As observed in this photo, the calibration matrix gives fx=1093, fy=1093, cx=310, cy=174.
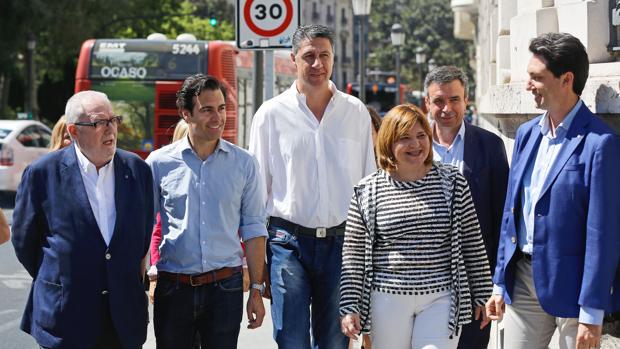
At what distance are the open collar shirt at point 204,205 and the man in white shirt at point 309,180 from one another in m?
0.31

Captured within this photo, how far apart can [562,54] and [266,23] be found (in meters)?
4.96

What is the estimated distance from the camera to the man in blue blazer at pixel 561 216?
165 inches

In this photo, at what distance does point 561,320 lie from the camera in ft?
14.6

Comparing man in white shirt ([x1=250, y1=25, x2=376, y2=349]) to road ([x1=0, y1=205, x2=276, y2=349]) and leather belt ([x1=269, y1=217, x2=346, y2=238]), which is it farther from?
road ([x1=0, y1=205, x2=276, y2=349])

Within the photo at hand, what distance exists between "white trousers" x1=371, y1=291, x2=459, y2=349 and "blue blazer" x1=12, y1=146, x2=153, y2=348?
3.47 feet

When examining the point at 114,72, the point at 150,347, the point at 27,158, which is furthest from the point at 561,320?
the point at 27,158

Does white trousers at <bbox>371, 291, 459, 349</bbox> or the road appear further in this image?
the road

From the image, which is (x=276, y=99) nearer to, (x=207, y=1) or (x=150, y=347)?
(x=150, y=347)

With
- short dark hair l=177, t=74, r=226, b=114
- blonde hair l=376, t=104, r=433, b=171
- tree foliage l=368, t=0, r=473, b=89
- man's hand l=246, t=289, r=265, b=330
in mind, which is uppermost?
tree foliage l=368, t=0, r=473, b=89

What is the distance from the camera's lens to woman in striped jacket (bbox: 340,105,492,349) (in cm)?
465

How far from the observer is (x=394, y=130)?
15.6 ft

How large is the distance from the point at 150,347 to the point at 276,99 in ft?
10.6

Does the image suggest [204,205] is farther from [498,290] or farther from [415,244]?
[498,290]

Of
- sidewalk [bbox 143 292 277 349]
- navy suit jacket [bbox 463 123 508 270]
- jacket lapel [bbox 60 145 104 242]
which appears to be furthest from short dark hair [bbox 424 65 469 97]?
sidewalk [bbox 143 292 277 349]
